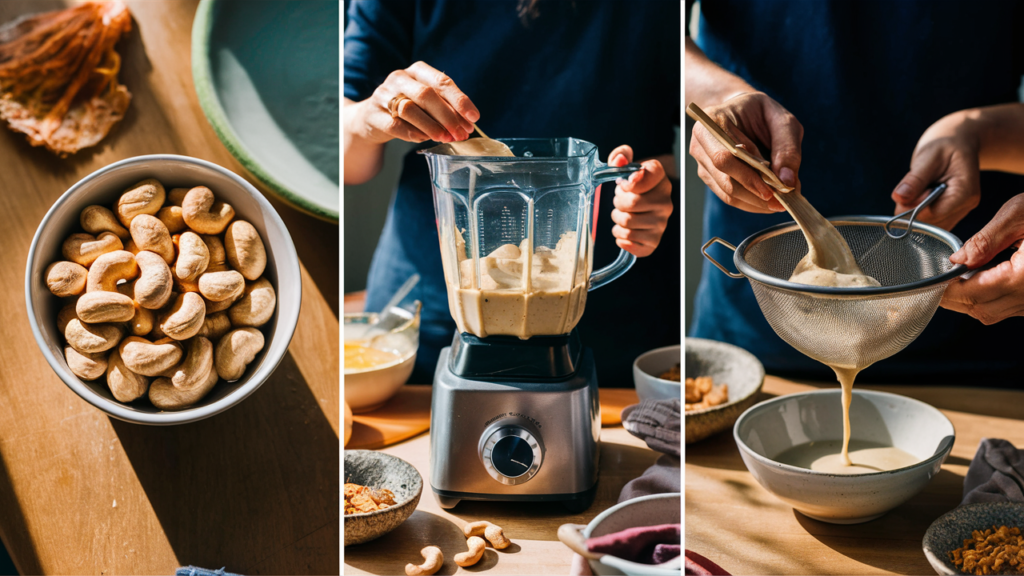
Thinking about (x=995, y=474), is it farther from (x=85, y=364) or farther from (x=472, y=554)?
(x=85, y=364)

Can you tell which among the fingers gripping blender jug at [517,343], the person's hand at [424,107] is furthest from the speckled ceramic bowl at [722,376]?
the person's hand at [424,107]

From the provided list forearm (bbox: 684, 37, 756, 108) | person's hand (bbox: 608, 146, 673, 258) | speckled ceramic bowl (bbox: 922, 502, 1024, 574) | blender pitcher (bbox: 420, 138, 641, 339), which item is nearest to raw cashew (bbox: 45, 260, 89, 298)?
blender pitcher (bbox: 420, 138, 641, 339)

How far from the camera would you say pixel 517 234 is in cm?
64

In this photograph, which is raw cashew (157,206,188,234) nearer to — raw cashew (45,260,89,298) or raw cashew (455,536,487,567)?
raw cashew (45,260,89,298)

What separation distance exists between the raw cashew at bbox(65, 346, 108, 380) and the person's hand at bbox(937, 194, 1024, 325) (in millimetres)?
783

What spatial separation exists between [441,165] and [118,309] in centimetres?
33

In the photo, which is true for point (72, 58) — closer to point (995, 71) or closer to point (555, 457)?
point (555, 457)

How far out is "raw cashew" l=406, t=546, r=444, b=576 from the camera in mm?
616

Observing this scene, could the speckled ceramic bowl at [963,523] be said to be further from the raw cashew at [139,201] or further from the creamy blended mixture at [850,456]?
the raw cashew at [139,201]

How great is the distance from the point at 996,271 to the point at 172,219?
781mm

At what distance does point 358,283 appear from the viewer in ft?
2.46

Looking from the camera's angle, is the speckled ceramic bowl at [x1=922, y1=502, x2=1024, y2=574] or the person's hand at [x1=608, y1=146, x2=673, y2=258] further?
the person's hand at [x1=608, y1=146, x2=673, y2=258]

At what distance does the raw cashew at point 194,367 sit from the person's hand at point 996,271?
686 mm

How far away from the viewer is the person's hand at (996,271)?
0.60 meters
